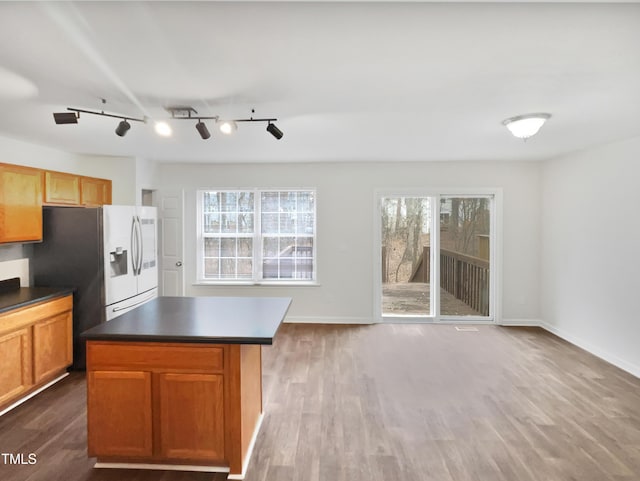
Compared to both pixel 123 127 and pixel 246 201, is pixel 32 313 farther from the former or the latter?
pixel 246 201

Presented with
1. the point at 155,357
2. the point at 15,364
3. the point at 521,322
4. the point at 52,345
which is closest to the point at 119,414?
the point at 155,357

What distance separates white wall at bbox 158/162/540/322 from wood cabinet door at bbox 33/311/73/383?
2101mm

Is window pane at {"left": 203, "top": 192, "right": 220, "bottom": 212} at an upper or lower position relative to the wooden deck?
upper

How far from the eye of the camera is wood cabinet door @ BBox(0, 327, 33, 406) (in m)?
2.81

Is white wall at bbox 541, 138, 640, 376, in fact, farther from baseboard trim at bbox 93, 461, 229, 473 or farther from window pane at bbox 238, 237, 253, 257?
window pane at bbox 238, 237, 253, 257

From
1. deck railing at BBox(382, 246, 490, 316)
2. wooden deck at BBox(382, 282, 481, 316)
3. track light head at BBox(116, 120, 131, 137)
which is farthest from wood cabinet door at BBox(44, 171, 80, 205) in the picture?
wooden deck at BBox(382, 282, 481, 316)

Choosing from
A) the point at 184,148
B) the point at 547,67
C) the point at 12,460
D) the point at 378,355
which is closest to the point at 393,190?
the point at 378,355

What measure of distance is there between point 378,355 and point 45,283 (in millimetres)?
3706

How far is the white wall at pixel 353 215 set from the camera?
17.4 feet

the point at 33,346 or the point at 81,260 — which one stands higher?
the point at 81,260

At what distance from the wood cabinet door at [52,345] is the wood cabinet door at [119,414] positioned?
4.73 ft

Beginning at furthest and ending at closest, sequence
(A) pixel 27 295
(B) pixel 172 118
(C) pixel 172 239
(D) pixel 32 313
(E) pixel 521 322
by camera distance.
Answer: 1. (C) pixel 172 239
2. (E) pixel 521 322
3. (A) pixel 27 295
4. (D) pixel 32 313
5. (B) pixel 172 118

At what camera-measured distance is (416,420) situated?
2766 millimetres

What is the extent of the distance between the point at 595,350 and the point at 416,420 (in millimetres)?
2878
